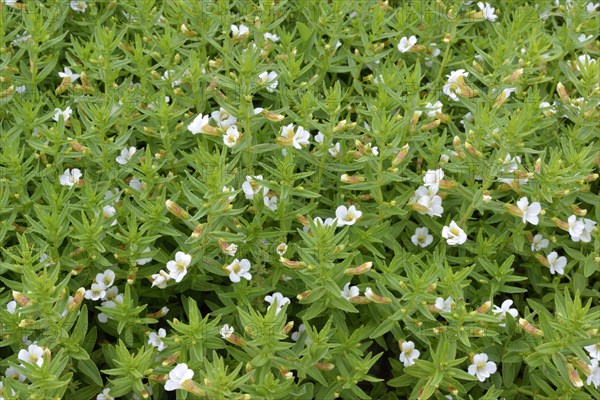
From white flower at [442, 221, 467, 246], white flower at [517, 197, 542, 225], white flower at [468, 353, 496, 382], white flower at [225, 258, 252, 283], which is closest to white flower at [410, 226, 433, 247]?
white flower at [442, 221, 467, 246]

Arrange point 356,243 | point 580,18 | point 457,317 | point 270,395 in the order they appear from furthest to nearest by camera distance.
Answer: point 580,18 → point 356,243 → point 457,317 → point 270,395

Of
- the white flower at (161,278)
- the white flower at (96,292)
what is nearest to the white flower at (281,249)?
the white flower at (161,278)

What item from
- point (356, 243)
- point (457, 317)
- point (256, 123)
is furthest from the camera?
point (256, 123)

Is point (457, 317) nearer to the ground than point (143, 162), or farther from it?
nearer to the ground

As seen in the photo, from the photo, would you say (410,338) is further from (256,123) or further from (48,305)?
(48,305)

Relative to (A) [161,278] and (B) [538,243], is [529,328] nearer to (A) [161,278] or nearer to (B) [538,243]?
(B) [538,243]

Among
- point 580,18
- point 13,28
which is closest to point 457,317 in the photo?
point 580,18

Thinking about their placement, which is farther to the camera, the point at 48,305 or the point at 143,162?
the point at 143,162
